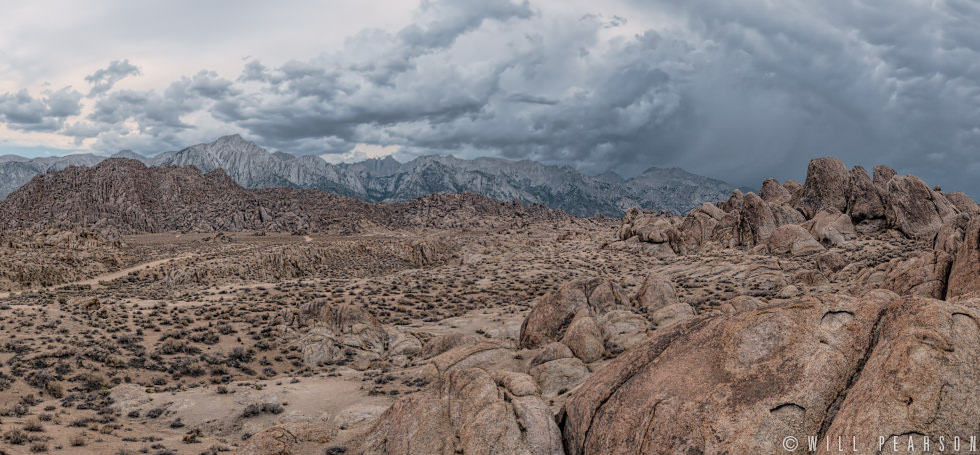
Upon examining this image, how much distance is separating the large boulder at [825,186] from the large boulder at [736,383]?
6310 centimetres

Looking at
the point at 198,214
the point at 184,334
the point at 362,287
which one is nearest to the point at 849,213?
the point at 362,287

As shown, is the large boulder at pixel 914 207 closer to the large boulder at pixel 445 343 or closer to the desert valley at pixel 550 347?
the desert valley at pixel 550 347

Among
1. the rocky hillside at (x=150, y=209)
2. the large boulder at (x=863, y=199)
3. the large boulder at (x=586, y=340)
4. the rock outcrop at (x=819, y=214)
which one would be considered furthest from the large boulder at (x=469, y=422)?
the rocky hillside at (x=150, y=209)

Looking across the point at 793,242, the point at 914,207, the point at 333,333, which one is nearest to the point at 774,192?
the point at 914,207

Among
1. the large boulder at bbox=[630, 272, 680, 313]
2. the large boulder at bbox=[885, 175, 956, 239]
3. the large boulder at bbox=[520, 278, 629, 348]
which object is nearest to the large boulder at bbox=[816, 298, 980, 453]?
the large boulder at bbox=[520, 278, 629, 348]

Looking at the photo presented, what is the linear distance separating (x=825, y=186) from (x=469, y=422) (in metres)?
70.3

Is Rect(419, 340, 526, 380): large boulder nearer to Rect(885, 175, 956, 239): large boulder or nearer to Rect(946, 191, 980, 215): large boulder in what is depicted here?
Rect(885, 175, 956, 239): large boulder

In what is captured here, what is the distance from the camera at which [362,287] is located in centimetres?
4969

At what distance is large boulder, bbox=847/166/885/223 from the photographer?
53.0m

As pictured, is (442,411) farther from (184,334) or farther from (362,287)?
(362,287)

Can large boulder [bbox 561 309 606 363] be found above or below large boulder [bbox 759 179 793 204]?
below

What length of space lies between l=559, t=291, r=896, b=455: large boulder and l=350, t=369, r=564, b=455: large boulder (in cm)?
106

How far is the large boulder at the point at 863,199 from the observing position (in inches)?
2087

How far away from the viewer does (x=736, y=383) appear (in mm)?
8414
